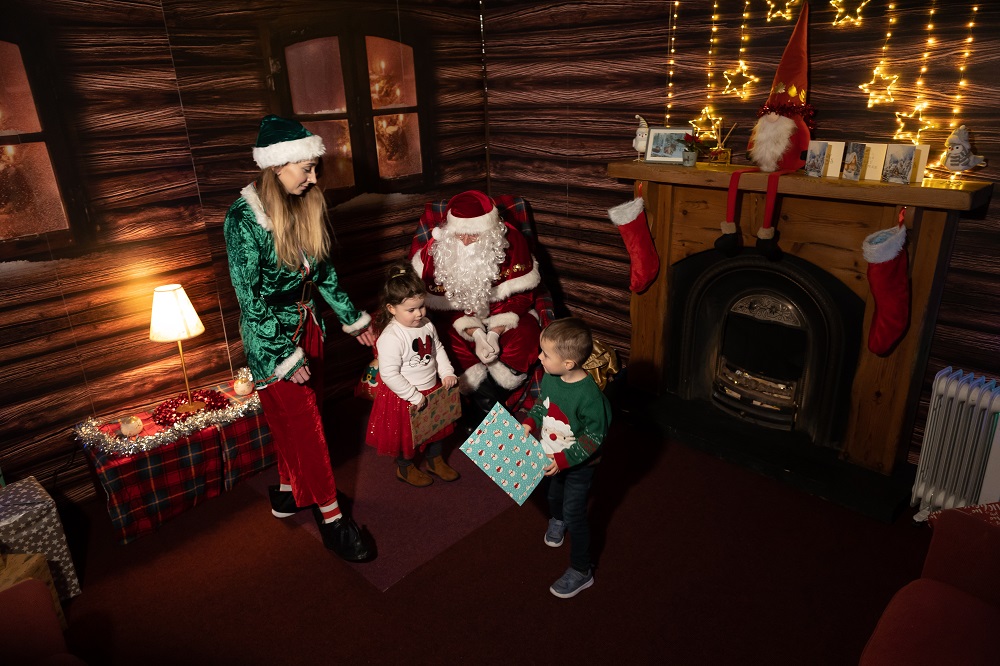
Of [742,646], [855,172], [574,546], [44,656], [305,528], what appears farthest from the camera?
[305,528]

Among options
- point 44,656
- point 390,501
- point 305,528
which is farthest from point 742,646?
point 44,656

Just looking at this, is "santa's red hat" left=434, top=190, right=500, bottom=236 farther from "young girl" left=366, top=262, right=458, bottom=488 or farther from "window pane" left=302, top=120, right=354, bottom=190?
"window pane" left=302, top=120, right=354, bottom=190

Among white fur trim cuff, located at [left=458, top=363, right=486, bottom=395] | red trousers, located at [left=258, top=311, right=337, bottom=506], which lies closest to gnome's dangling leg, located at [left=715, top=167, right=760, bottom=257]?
white fur trim cuff, located at [left=458, top=363, right=486, bottom=395]

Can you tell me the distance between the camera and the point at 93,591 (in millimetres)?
2799

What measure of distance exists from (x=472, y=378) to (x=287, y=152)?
1.51 metres

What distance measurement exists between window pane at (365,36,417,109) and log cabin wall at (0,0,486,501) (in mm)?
241

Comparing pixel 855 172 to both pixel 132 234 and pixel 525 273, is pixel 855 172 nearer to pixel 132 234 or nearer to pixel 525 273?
pixel 525 273

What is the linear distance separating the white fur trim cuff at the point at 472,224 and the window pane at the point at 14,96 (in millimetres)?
1865

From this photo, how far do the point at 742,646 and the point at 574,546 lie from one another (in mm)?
682

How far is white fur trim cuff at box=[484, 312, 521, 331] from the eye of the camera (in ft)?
11.8

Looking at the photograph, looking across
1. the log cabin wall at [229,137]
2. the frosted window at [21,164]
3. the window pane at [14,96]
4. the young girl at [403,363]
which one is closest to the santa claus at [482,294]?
the young girl at [403,363]

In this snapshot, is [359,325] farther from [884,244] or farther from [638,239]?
[884,244]

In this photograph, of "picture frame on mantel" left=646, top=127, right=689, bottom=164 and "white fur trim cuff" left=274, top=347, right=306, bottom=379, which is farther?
"picture frame on mantel" left=646, top=127, right=689, bottom=164

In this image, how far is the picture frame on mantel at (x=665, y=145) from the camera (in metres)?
3.51
